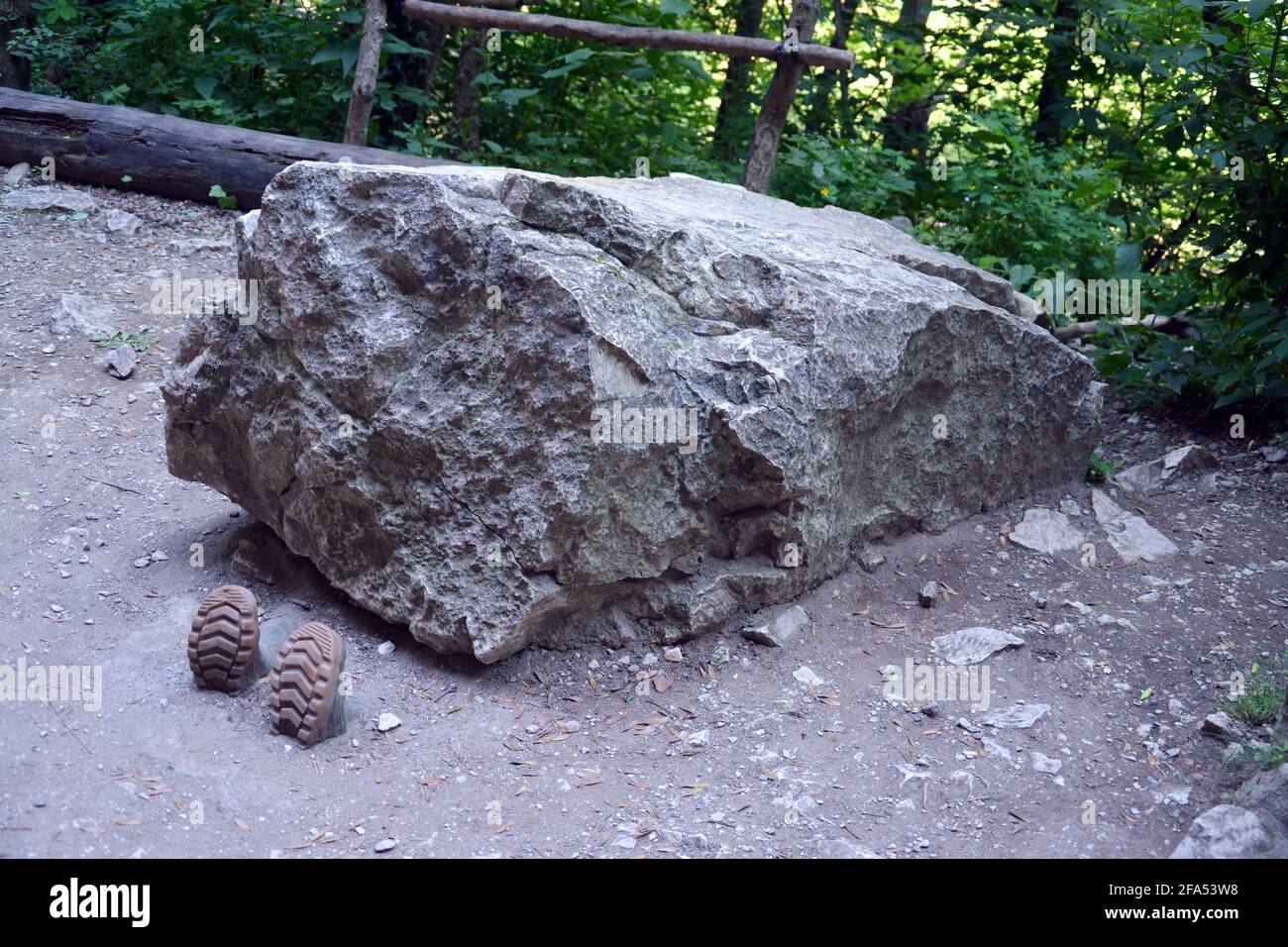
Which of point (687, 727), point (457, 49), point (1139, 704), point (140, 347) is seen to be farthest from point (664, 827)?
point (457, 49)

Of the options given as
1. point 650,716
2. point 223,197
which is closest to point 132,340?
point 223,197

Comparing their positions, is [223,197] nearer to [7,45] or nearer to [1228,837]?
[7,45]

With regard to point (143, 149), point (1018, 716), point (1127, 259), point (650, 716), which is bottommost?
point (650, 716)

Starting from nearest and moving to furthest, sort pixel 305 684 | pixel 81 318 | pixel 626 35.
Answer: pixel 305 684 < pixel 81 318 < pixel 626 35

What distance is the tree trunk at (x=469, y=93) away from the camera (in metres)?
7.91

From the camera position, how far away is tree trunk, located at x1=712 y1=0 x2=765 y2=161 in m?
8.19

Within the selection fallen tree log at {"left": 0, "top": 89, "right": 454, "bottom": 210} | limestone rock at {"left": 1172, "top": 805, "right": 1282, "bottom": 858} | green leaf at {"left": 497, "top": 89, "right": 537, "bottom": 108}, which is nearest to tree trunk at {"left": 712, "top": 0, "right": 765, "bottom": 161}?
green leaf at {"left": 497, "top": 89, "right": 537, "bottom": 108}

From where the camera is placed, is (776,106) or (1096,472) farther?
(776,106)

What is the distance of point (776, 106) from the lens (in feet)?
22.4

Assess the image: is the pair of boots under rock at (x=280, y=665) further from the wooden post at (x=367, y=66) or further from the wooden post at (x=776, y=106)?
the wooden post at (x=367, y=66)

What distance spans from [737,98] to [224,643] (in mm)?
6482

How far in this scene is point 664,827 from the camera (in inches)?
121

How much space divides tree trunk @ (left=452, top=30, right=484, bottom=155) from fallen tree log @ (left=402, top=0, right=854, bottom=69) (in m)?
0.72

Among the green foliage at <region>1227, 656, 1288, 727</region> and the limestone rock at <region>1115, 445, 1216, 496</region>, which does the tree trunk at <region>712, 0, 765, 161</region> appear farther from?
the green foliage at <region>1227, 656, 1288, 727</region>
